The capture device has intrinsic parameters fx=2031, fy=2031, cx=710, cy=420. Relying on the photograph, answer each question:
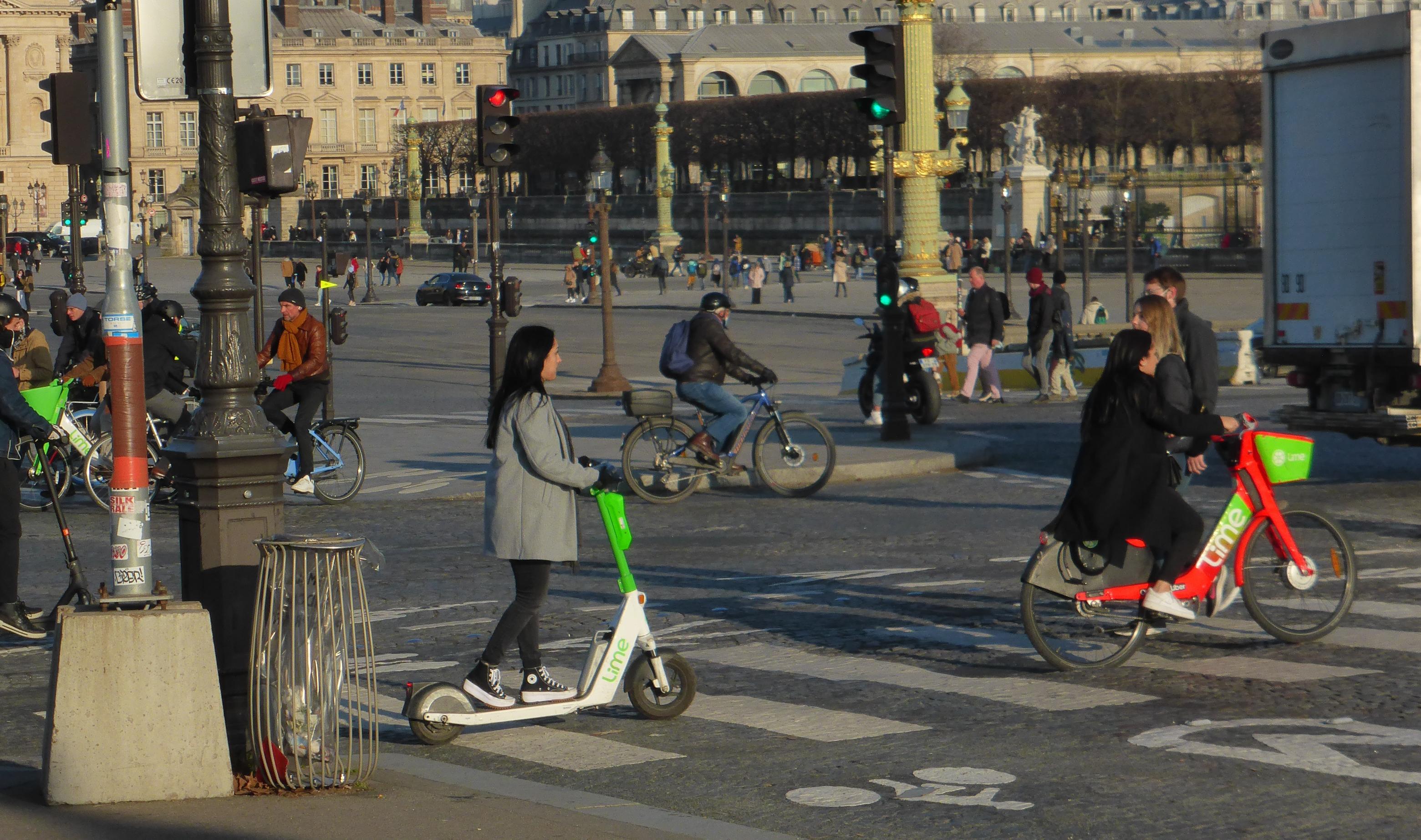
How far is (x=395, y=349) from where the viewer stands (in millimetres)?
37875

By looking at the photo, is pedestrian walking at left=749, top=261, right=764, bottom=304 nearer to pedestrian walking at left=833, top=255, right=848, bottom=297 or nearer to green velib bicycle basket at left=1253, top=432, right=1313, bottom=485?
pedestrian walking at left=833, top=255, right=848, bottom=297

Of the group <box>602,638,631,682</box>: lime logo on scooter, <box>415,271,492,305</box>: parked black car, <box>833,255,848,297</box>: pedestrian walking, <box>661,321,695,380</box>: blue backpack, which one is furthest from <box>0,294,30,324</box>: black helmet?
<box>415,271,492,305</box>: parked black car

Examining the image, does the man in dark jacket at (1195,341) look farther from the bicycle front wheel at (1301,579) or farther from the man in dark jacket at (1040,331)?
the man in dark jacket at (1040,331)

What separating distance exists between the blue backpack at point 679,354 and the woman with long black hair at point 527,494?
6.88 meters

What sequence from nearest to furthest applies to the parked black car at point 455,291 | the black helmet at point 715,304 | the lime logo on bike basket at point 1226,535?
the lime logo on bike basket at point 1226,535, the black helmet at point 715,304, the parked black car at point 455,291

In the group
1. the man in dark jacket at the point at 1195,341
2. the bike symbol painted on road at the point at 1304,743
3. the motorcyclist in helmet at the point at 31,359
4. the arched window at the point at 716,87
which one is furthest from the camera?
the arched window at the point at 716,87

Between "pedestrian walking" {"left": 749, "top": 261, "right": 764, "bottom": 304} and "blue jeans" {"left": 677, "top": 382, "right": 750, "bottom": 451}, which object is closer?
"blue jeans" {"left": 677, "top": 382, "right": 750, "bottom": 451}

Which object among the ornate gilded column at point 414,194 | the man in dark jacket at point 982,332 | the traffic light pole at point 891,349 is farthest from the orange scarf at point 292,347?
the ornate gilded column at point 414,194

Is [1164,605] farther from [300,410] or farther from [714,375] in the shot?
[300,410]

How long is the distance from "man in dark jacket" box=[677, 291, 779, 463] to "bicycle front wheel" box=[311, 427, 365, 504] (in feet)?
8.01

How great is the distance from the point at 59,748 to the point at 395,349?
32485 mm

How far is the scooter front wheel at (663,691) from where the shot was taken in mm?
7047

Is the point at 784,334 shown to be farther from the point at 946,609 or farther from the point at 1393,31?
the point at 946,609

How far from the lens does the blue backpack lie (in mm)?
13867
